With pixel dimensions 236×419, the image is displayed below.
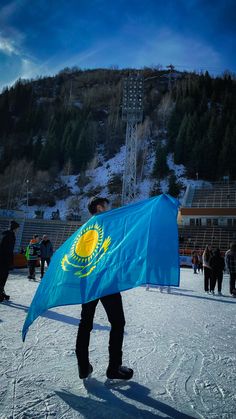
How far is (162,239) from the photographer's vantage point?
223 cm

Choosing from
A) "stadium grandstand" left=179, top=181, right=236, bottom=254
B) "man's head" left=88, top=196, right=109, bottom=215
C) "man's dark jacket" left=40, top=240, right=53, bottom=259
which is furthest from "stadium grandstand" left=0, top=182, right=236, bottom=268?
"man's head" left=88, top=196, right=109, bottom=215

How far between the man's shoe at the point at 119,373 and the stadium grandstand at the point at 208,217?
76.9ft

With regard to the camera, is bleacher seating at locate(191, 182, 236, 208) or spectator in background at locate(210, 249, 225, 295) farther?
bleacher seating at locate(191, 182, 236, 208)

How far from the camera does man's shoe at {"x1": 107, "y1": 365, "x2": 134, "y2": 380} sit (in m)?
2.28

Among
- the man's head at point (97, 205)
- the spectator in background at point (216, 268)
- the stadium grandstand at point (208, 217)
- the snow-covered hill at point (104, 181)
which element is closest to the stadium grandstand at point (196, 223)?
the stadium grandstand at point (208, 217)

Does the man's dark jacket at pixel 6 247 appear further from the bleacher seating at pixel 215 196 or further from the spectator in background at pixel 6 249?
the bleacher seating at pixel 215 196

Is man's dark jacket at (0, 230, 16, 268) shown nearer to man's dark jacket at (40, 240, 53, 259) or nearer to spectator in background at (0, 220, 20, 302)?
spectator in background at (0, 220, 20, 302)

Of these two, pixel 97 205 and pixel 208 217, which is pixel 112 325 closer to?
pixel 97 205

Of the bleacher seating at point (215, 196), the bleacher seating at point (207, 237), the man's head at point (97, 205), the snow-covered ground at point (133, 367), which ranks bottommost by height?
the snow-covered ground at point (133, 367)

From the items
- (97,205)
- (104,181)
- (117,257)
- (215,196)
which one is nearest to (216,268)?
(97,205)

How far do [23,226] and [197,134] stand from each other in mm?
34951

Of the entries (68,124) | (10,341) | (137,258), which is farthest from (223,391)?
(68,124)

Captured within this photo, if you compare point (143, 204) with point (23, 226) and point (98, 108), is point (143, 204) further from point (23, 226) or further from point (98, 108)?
point (98, 108)

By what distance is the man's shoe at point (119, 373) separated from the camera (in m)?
2.28
